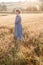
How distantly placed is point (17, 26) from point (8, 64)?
4.05 m

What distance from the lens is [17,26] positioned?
46.3 ft

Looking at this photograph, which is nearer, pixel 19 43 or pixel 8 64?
pixel 8 64

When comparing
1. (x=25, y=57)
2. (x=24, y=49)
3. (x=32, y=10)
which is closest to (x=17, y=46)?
(x=24, y=49)

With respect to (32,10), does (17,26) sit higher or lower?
higher

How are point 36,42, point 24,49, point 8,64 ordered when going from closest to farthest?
1. point 8,64
2. point 24,49
3. point 36,42

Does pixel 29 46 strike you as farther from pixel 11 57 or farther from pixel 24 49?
pixel 11 57

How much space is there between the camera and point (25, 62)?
1077 cm

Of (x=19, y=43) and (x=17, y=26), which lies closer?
(x=19, y=43)

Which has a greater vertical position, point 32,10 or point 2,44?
point 2,44

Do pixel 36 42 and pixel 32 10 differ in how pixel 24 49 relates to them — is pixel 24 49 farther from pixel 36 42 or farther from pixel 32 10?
pixel 32 10

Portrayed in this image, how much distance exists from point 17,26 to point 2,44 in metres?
2.17

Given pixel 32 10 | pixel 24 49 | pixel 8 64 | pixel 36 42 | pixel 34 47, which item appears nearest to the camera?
pixel 8 64

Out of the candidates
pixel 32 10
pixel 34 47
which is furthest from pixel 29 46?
pixel 32 10

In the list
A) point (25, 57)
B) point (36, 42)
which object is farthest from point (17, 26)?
point (25, 57)
